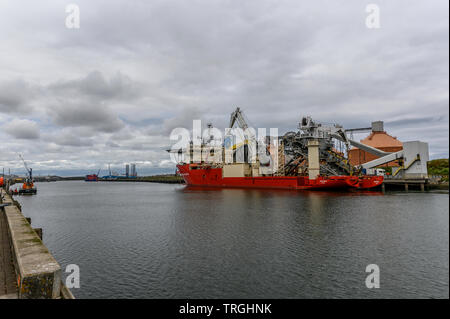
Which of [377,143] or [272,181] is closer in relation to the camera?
[272,181]

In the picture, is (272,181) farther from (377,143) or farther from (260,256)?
(260,256)

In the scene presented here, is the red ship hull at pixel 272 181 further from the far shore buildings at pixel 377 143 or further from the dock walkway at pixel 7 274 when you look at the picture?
the dock walkway at pixel 7 274

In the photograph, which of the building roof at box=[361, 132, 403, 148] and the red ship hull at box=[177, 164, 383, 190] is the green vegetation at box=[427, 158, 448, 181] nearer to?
the building roof at box=[361, 132, 403, 148]

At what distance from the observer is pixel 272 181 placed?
57.6 meters

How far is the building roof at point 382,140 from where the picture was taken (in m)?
77.9

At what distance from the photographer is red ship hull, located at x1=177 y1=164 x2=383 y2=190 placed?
48312mm

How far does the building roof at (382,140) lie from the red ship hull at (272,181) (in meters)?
36.2

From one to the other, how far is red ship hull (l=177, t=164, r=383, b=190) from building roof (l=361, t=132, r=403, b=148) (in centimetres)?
3622

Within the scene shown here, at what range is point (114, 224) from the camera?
71.8ft

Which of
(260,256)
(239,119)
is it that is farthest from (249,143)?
(260,256)

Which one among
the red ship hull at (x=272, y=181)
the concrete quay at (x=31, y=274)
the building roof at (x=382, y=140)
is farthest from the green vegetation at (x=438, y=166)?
the concrete quay at (x=31, y=274)

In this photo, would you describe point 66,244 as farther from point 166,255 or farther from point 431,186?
point 431,186

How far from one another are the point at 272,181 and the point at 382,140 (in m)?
43.7
